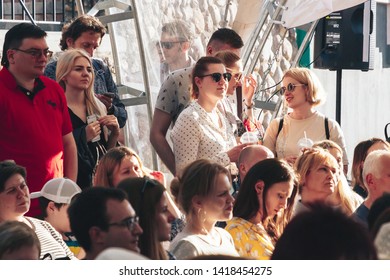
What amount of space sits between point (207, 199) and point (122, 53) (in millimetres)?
3469

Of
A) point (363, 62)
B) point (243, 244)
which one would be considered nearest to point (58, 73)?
point (243, 244)

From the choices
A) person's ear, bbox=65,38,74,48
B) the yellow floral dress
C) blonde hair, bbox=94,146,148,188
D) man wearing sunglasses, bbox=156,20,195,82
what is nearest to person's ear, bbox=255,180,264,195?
the yellow floral dress

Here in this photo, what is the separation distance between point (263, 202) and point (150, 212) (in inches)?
48.5

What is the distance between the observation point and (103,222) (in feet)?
12.9

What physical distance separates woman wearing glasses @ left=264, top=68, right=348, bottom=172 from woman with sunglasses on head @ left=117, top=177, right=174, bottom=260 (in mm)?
2825

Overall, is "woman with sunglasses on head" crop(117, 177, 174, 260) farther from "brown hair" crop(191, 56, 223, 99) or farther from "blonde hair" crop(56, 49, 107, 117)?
"brown hair" crop(191, 56, 223, 99)

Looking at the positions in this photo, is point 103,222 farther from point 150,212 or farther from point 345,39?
point 345,39

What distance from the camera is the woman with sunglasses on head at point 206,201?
5121mm

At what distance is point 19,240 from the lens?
3758 mm

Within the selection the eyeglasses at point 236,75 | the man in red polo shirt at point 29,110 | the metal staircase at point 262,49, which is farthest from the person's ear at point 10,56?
the metal staircase at point 262,49

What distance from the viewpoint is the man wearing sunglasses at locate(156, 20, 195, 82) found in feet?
26.7

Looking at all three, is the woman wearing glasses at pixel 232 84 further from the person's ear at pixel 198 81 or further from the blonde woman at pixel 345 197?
the blonde woman at pixel 345 197

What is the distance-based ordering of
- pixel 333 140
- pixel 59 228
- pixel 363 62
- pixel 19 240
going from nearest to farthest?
pixel 19 240, pixel 59 228, pixel 333 140, pixel 363 62
